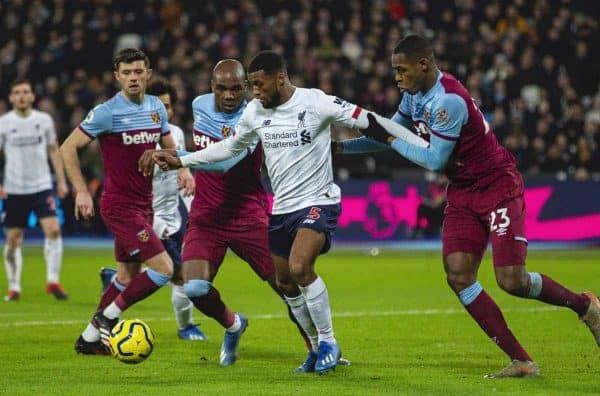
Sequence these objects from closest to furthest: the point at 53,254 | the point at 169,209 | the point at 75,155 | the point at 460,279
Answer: the point at 460,279 → the point at 75,155 → the point at 169,209 → the point at 53,254

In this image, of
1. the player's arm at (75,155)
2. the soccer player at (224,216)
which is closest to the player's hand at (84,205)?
the player's arm at (75,155)

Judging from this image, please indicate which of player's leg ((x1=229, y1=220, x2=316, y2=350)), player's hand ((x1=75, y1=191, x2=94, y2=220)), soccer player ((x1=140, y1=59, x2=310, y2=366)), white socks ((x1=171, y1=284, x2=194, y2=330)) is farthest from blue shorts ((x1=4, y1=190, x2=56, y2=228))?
player's leg ((x1=229, y1=220, x2=316, y2=350))

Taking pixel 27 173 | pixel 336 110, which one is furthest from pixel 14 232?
pixel 336 110

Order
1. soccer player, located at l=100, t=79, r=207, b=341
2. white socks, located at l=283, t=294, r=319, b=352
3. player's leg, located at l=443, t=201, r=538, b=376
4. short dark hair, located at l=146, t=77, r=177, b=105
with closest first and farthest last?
player's leg, located at l=443, t=201, r=538, b=376
white socks, located at l=283, t=294, r=319, b=352
soccer player, located at l=100, t=79, r=207, b=341
short dark hair, located at l=146, t=77, r=177, b=105

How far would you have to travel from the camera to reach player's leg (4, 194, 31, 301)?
14.4m

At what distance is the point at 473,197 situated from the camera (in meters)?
8.48

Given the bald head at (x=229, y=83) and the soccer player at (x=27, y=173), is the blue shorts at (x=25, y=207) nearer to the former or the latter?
the soccer player at (x=27, y=173)

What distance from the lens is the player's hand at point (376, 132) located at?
318 inches

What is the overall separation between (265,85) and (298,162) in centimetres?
61

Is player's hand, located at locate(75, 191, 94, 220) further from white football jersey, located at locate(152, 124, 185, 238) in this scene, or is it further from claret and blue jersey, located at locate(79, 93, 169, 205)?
white football jersey, located at locate(152, 124, 185, 238)

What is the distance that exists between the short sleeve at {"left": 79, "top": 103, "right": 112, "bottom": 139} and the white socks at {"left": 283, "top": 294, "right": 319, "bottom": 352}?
230 centimetres

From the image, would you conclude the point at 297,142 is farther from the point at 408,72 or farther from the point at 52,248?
the point at 52,248

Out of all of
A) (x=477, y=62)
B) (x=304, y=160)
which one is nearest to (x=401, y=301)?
(x=304, y=160)

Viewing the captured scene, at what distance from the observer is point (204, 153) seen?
28.7ft
